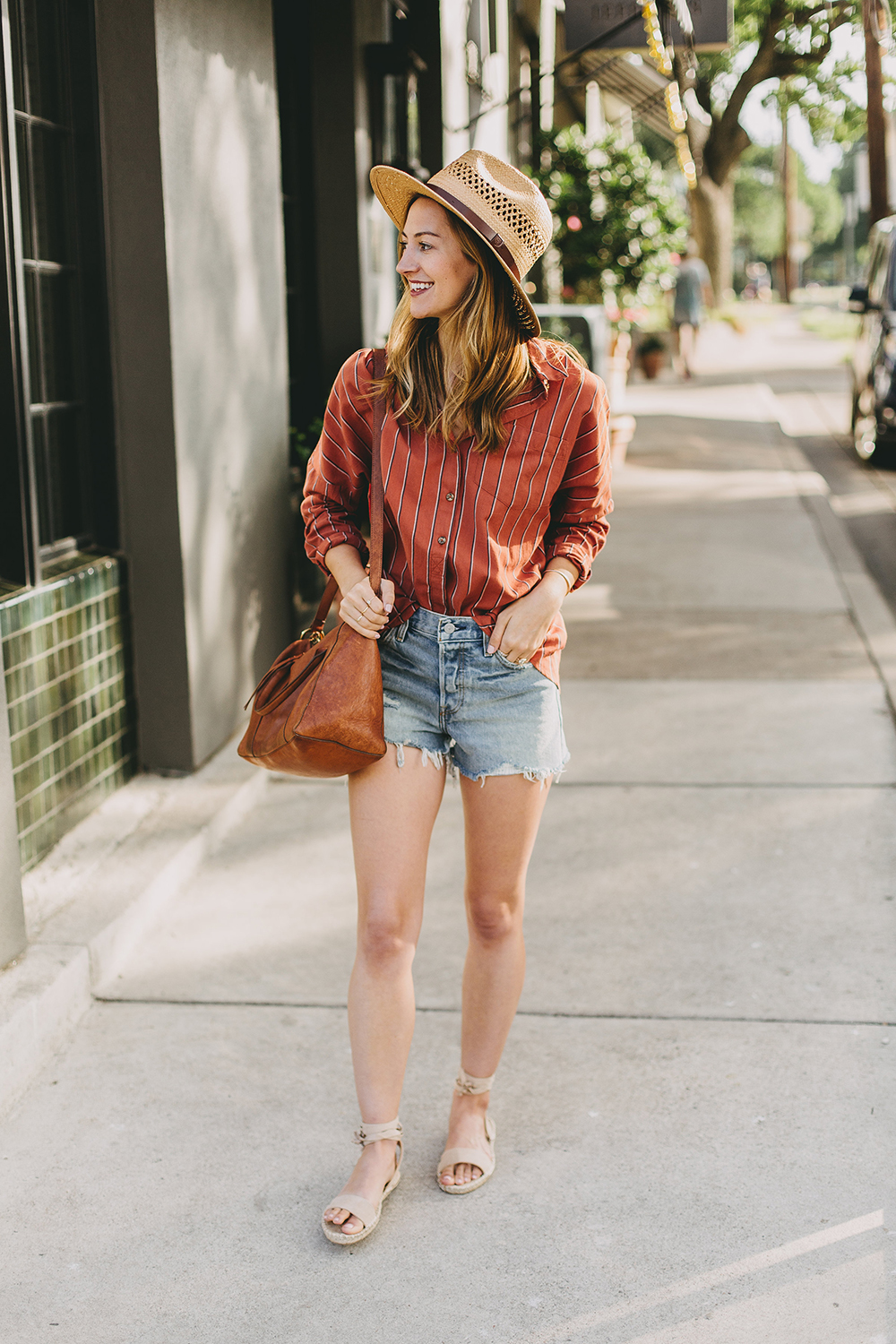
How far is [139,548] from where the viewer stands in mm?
4707

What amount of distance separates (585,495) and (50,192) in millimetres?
2547

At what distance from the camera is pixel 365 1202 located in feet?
8.76

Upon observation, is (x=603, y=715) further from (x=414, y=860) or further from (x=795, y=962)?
(x=414, y=860)

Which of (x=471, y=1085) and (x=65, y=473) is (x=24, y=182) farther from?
(x=471, y=1085)

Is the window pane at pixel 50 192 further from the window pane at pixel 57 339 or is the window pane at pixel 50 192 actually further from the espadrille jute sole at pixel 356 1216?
the espadrille jute sole at pixel 356 1216

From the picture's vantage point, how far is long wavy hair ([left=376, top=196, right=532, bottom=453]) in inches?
99.6

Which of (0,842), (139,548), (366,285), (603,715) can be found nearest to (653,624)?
(603,715)

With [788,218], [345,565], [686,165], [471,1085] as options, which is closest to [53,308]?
[345,565]

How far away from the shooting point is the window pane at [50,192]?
426 cm

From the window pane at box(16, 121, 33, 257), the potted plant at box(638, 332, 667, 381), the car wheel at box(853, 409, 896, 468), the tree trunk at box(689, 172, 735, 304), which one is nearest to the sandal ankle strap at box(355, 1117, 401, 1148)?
the window pane at box(16, 121, 33, 257)

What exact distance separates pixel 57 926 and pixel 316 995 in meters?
0.72

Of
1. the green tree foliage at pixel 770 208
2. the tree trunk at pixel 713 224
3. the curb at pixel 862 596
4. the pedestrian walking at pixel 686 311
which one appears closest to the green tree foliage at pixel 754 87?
the tree trunk at pixel 713 224

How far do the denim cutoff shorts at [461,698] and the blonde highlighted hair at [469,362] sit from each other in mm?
365

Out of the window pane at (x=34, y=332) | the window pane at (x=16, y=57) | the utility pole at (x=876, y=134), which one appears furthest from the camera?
the utility pole at (x=876, y=134)
